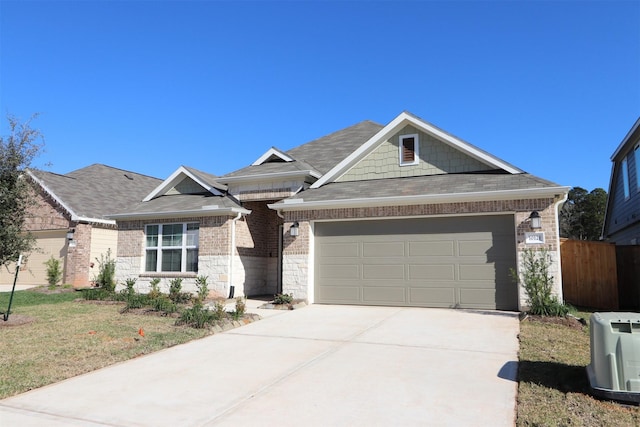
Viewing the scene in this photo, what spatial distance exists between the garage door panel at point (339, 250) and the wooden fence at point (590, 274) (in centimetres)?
592

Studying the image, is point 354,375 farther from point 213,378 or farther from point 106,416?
point 106,416

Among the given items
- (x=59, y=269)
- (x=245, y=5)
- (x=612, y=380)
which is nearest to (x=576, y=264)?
(x=612, y=380)

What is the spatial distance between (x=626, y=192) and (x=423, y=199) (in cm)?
1025

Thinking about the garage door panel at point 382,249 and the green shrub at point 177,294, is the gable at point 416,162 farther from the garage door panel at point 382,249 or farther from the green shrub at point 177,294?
the green shrub at point 177,294

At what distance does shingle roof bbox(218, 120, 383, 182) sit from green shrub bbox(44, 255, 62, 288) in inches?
389

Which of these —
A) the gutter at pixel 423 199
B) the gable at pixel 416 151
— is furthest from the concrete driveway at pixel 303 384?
the gable at pixel 416 151

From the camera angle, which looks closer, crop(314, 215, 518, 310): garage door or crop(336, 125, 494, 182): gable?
crop(314, 215, 518, 310): garage door

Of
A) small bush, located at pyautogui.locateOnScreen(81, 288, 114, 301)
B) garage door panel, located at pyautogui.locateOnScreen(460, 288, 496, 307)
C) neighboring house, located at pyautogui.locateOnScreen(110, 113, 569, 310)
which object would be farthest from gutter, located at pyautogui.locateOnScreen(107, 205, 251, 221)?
garage door panel, located at pyautogui.locateOnScreen(460, 288, 496, 307)

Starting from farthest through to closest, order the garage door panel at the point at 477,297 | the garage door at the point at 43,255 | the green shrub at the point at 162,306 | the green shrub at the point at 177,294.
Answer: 1. the garage door at the point at 43,255
2. the green shrub at the point at 177,294
3. the garage door panel at the point at 477,297
4. the green shrub at the point at 162,306

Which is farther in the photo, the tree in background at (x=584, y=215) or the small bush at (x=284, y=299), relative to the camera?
the tree in background at (x=584, y=215)

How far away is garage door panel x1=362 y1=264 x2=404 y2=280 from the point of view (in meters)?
12.2

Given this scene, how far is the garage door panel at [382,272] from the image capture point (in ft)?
40.1

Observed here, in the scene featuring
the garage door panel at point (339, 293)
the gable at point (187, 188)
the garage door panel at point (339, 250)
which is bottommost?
the garage door panel at point (339, 293)

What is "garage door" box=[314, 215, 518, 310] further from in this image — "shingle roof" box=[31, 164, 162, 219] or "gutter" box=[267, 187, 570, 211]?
"shingle roof" box=[31, 164, 162, 219]
